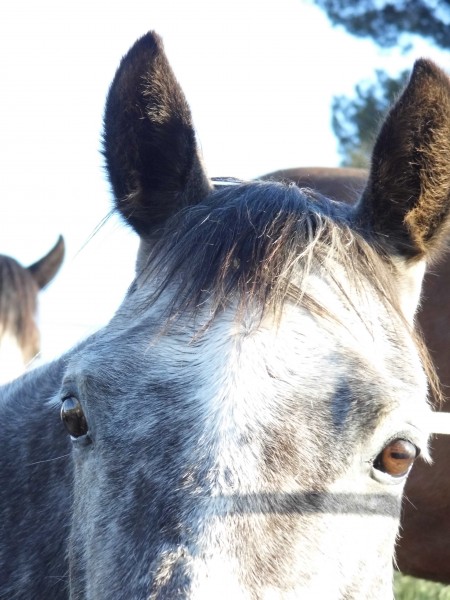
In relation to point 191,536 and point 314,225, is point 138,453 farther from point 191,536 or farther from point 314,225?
point 314,225

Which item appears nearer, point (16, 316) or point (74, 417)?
point (74, 417)

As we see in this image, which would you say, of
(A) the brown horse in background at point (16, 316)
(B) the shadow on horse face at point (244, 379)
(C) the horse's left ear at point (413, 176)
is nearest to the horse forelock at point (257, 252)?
(B) the shadow on horse face at point (244, 379)

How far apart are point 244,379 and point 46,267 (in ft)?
16.8

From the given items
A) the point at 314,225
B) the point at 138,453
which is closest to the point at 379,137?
the point at 314,225

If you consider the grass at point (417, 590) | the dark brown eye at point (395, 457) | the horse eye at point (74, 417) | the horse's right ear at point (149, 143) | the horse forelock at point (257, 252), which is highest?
the horse's right ear at point (149, 143)

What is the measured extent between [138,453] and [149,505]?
139mm

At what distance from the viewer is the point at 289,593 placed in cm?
194

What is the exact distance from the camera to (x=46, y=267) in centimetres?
699

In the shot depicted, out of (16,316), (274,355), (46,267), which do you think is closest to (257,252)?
(274,355)

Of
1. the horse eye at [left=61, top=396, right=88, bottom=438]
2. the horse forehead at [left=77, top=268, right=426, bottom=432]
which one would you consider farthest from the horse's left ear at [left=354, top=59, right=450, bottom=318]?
the horse eye at [left=61, top=396, right=88, bottom=438]

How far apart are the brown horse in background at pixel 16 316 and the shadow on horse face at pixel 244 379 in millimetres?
3364

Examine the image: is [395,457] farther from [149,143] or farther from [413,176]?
[149,143]

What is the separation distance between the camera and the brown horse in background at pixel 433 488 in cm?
464

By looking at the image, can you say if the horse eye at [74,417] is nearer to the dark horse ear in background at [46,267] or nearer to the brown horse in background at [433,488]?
the brown horse in background at [433,488]
